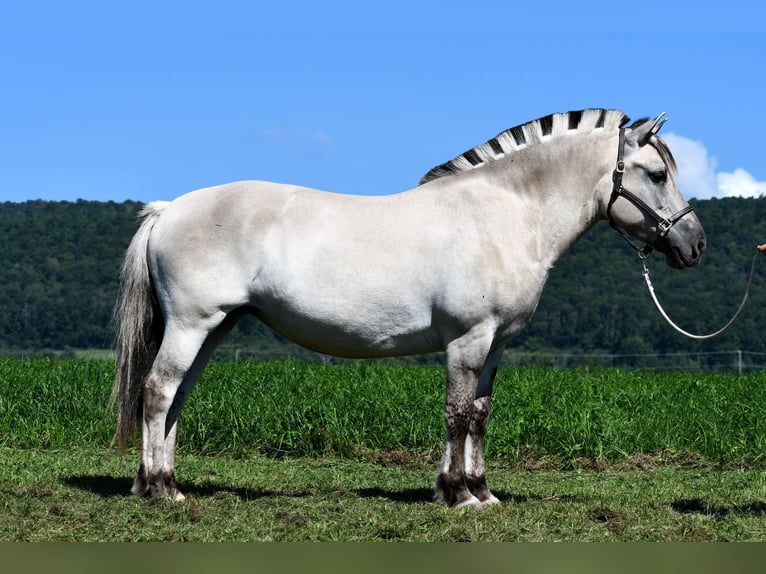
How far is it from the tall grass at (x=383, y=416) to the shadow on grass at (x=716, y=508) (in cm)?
266

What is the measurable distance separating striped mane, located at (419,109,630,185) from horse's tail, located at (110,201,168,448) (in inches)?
97.4

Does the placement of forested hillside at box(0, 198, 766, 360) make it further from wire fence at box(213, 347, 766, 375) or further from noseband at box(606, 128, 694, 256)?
noseband at box(606, 128, 694, 256)

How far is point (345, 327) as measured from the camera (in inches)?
254

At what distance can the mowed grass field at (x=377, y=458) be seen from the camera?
566cm

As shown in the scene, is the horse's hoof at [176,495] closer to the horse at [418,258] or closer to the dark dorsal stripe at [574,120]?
the horse at [418,258]

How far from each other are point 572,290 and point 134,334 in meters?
69.3

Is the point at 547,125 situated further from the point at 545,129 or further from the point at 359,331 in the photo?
the point at 359,331

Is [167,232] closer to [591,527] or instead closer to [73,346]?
[591,527]

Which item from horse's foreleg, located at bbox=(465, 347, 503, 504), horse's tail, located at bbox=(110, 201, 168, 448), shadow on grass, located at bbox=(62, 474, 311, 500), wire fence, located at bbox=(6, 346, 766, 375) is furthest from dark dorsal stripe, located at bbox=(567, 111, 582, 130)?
wire fence, located at bbox=(6, 346, 766, 375)

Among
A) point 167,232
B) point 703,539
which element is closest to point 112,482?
point 167,232

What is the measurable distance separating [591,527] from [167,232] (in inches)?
140

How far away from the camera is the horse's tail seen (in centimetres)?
685

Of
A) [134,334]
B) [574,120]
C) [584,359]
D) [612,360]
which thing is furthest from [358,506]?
[584,359]

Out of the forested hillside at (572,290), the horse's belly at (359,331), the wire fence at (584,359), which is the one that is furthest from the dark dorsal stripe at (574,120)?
the forested hillside at (572,290)
